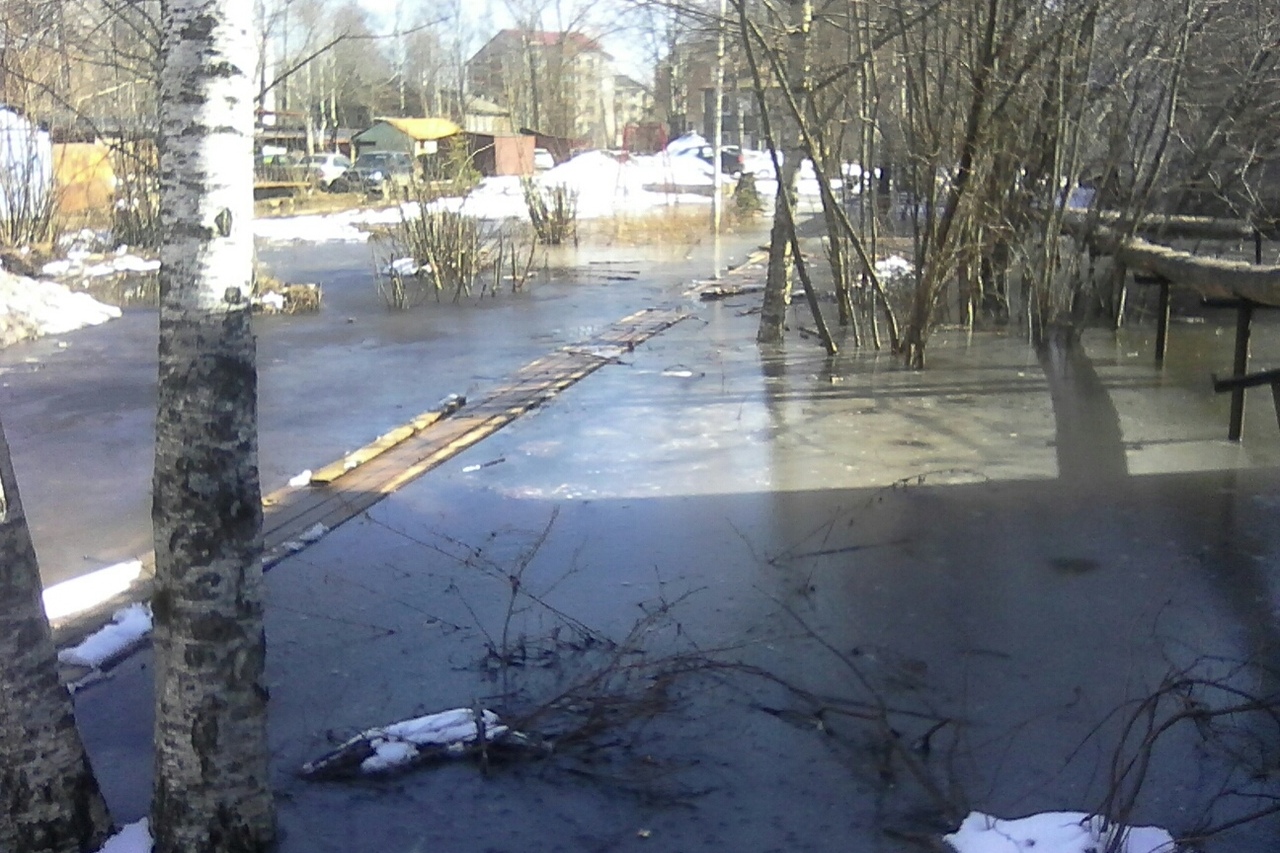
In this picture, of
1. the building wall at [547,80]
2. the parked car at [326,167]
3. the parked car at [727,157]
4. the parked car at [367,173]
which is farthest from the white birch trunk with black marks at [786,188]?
the parked car at [727,157]

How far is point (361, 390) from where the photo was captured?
1007cm

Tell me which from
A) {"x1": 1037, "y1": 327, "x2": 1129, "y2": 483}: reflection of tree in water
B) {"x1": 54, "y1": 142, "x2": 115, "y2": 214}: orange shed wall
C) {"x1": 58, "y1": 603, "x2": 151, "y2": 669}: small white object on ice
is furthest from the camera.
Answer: {"x1": 54, "y1": 142, "x2": 115, "y2": 214}: orange shed wall

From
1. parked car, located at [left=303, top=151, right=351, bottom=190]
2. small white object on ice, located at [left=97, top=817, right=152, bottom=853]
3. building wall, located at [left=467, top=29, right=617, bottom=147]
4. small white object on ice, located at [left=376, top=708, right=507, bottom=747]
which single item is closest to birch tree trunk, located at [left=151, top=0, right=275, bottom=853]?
small white object on ice, located at [left=97, top=817, right=152, bottom=853]

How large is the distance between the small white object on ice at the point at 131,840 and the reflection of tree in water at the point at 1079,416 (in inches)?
207

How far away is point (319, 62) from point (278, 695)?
61653 millimetres

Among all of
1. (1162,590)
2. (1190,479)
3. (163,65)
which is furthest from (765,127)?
(163,65)

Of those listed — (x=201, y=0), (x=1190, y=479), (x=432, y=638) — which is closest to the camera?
(x=201, y=0)

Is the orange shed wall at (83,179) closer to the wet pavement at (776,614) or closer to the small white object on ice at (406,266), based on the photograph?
the small white object on ice at (406,266)

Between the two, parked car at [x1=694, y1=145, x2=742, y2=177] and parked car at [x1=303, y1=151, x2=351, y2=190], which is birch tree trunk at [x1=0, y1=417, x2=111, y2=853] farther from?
parked car at [x1=694, y1=145, x2=742, y2=177]

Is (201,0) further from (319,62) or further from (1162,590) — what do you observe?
(319,62)

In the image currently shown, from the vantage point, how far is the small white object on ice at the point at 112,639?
487cm

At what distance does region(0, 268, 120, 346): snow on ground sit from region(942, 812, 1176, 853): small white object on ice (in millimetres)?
11350

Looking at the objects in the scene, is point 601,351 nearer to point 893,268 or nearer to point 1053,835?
point 893,268

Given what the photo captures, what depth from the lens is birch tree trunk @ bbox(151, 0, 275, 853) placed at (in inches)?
122
